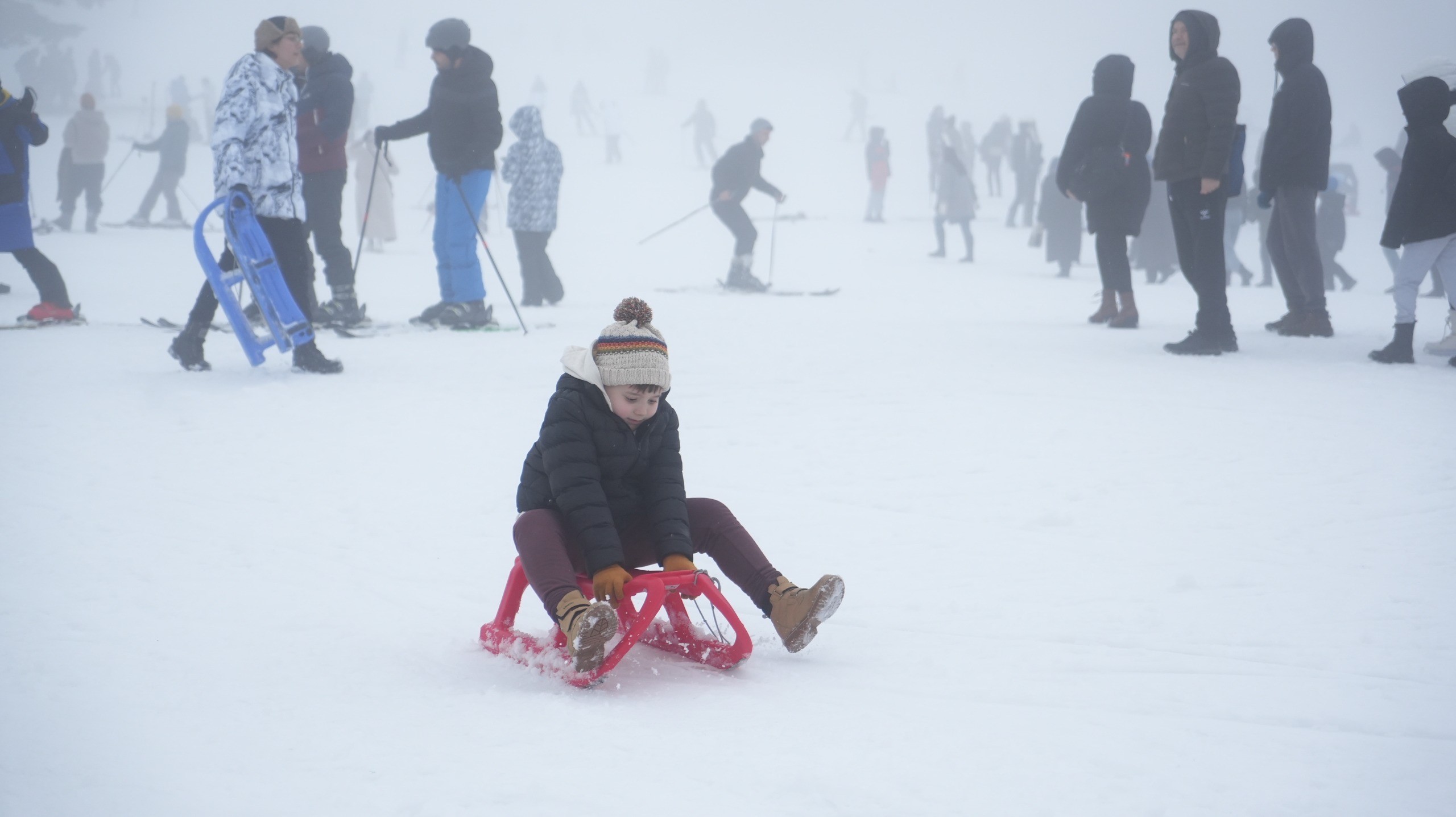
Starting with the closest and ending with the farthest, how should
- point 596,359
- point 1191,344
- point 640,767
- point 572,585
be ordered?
point 640,767
point 572,585
point 596,359
point 1191,344

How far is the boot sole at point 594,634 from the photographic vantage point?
209 cm

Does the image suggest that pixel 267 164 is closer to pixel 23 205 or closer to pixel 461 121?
pixel 461 121

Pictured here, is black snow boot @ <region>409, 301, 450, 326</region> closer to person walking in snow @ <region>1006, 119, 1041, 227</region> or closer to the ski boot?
the ski boot

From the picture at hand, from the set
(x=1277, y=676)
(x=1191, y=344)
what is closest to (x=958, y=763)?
(x=1277, y=676)

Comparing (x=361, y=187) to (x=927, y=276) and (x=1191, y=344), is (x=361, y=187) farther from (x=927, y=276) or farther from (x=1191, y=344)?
(x=1191, y=344)

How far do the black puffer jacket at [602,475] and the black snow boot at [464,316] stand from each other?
496 cm

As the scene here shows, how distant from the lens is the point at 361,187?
49.1 feet

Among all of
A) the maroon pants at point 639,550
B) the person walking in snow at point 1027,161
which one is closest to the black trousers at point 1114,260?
the maroon pants at point 639,550

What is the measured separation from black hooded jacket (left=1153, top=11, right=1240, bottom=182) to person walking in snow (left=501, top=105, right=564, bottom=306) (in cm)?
464

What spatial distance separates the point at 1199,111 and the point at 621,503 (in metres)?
4.66

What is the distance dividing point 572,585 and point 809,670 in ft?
1.77

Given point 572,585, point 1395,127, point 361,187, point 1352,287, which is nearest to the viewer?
point 572,585

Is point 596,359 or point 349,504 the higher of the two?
point 596,359

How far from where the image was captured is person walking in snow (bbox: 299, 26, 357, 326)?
6887mm
